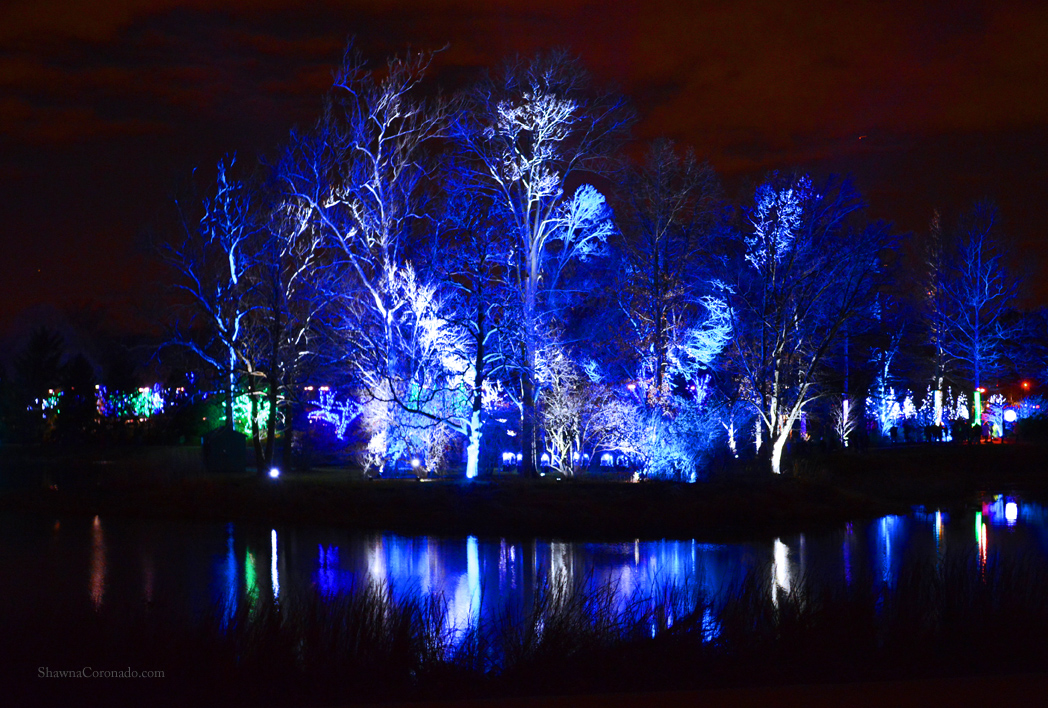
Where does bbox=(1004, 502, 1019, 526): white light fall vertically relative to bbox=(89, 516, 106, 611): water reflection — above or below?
below

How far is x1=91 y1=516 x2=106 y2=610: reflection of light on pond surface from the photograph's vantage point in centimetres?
1450

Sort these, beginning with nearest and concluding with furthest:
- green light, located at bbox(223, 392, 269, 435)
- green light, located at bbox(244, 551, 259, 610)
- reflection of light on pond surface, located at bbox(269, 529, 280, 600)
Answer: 1. green light, located at bbox(244, 551, 259, 610)
2. reflection of light on pond surface, located at bbox(269, 529, 280, 600)
3. green light, located at bbox(223, 392, 269, 435)

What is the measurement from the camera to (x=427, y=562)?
64.2ft

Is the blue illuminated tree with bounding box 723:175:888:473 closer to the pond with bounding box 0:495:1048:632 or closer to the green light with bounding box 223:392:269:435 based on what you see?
the pond with bounding box 0:495:1048:632

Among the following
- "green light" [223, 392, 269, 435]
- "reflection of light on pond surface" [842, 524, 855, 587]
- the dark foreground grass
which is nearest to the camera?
the dark foreground grass

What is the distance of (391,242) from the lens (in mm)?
31562

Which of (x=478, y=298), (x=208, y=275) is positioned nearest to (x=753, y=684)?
(x=478, y=298)

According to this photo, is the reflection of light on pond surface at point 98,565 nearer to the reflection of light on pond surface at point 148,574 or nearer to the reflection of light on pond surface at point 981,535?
the reflection of light on pond surface at point 148,574

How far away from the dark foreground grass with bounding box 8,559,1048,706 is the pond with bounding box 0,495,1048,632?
997 mm

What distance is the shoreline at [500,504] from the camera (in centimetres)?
2572

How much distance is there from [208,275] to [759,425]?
22.4m

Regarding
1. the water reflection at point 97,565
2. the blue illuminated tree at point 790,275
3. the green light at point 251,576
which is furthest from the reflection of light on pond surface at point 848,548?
the water reflection at point 97,565

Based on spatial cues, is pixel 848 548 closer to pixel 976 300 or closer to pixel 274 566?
pixel 274 566

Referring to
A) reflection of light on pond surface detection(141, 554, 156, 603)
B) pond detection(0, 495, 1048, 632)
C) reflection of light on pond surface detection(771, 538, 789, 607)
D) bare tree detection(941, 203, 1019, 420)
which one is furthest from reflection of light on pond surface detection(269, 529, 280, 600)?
bare tree detection(941, 203, 1019, 420)
